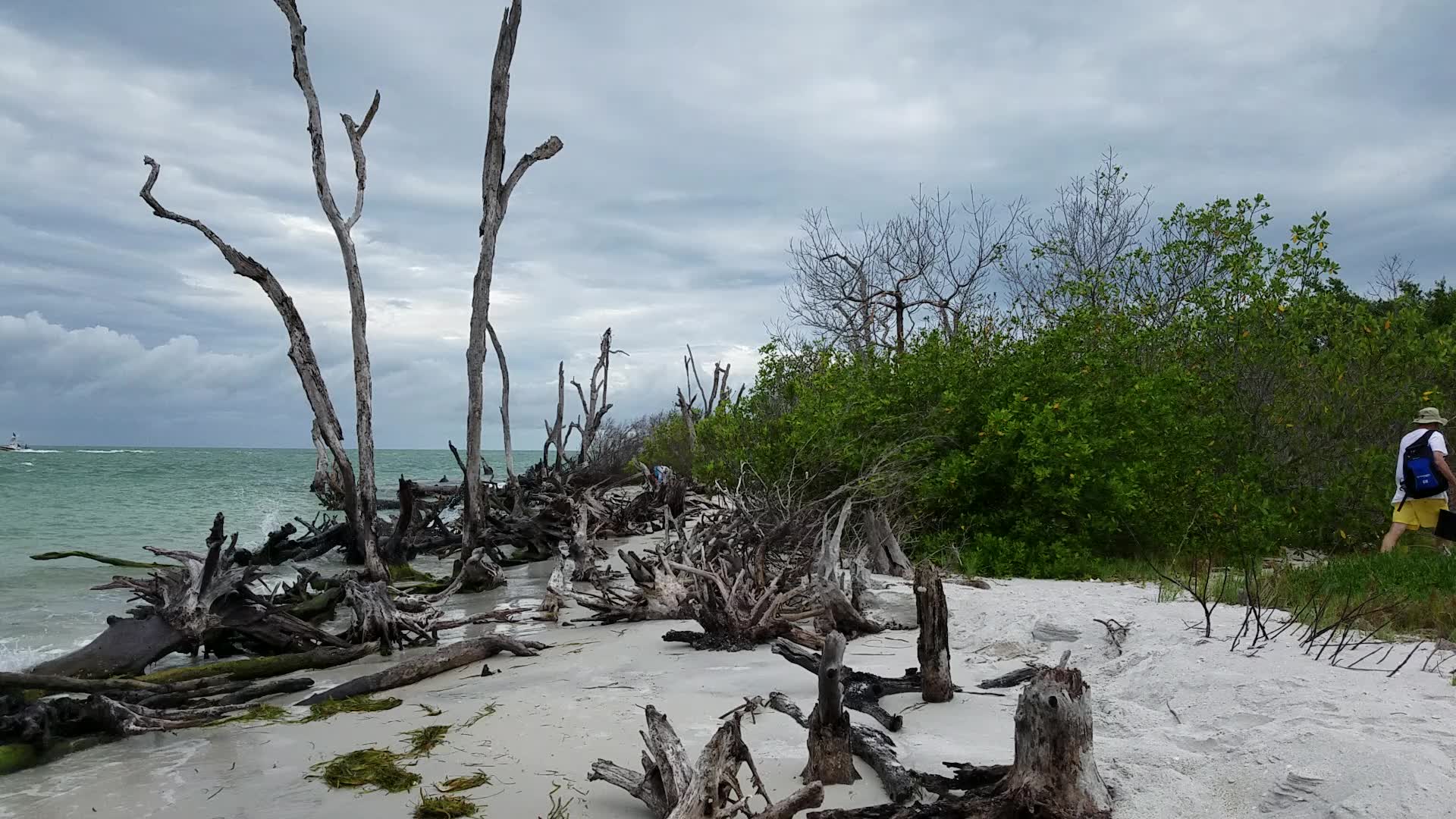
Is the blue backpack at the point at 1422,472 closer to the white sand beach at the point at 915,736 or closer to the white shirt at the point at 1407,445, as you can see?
the white shirt at the point at 1407,445

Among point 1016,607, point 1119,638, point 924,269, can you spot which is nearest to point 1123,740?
point 1119,638

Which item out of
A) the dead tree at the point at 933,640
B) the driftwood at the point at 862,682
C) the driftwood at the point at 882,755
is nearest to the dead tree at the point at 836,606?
the driftwood at the point at 862,682

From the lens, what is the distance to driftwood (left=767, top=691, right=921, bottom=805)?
3.36m

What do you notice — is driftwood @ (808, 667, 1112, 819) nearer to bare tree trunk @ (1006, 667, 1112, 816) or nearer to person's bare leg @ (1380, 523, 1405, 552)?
bare tree trunk @ (1006, 667, 1112, 816)

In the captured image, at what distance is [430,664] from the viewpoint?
6164 millimetres

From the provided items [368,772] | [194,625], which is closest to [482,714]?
[368,772]

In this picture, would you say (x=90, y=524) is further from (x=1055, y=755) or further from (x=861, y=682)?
(x=1055, y=755)

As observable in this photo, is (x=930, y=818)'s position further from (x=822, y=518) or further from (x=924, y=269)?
(x=924, y=269)

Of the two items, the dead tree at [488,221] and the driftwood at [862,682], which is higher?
the dead tree at [488,221]

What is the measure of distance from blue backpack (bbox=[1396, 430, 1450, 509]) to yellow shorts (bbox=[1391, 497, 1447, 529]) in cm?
10

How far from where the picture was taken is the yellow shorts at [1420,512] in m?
8.88

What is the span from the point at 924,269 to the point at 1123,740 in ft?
67.5

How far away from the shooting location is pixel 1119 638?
5344 mm

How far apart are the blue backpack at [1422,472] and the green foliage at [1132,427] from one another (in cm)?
155
